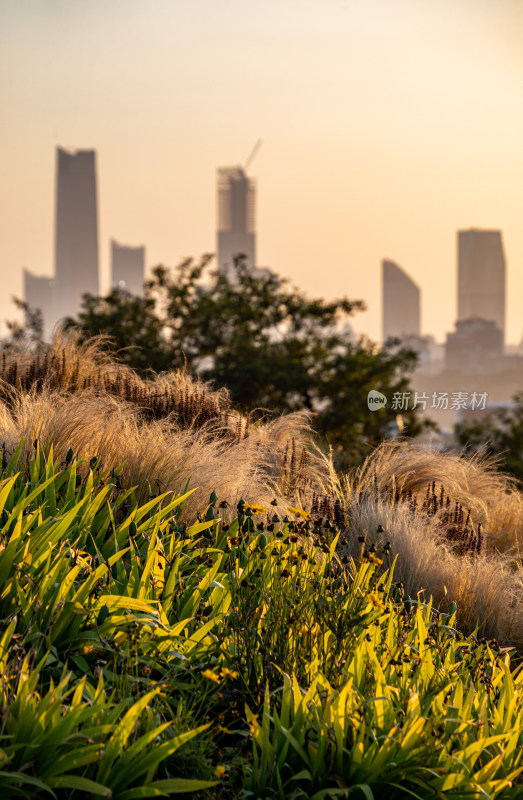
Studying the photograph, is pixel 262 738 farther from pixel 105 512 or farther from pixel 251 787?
pixel 105 512

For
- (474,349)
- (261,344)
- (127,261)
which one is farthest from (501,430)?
(127,261)

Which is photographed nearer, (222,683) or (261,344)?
(222,683)

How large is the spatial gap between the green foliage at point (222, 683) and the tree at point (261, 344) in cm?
1214

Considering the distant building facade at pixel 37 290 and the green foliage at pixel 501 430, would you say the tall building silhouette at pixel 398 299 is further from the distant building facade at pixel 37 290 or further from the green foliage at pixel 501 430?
the green foliage at pixel 501 430

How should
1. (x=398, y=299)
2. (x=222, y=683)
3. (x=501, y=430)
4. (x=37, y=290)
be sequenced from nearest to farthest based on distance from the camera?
(x=222, y=683)
(x=501, y=430)
(x=37, y=290)
(x=398, y=299)

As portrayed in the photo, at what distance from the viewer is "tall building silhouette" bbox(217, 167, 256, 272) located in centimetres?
17350

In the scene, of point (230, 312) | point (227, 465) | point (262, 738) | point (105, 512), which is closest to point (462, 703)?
point (262, 738)

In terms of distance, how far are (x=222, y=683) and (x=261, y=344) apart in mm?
15412

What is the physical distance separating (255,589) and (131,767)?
3.33ft

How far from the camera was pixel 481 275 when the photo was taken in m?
181

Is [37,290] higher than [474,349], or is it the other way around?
[37,290]

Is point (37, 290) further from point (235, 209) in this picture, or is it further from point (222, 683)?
point (222, 683)

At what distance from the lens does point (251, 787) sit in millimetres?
2711

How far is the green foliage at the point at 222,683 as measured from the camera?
8.43 ft
